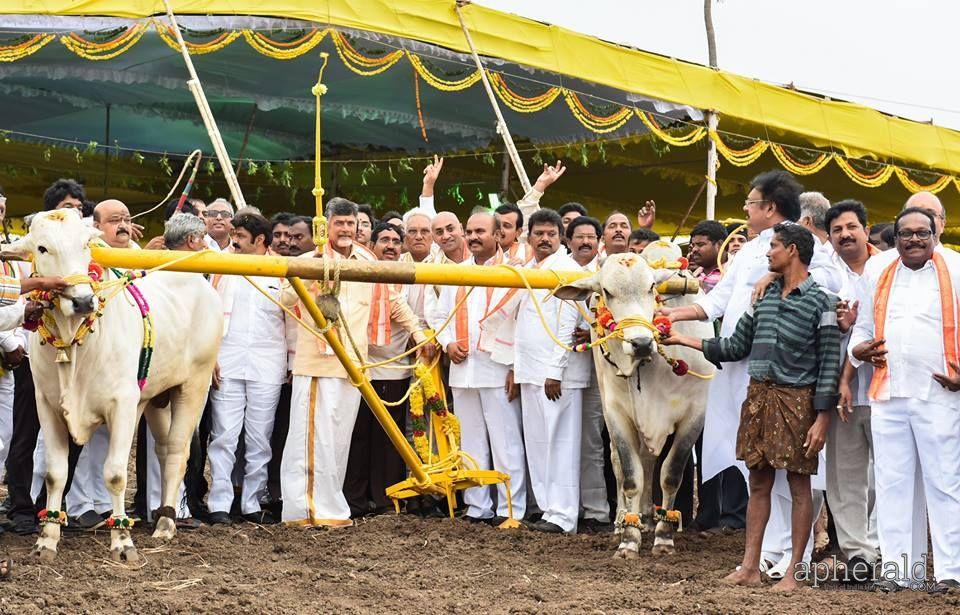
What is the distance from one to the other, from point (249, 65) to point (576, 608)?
26.8 ft

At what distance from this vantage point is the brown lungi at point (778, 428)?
645cm

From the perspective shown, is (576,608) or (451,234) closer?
(576,608)

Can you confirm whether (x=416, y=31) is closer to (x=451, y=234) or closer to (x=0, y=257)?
(x=451, y=234)

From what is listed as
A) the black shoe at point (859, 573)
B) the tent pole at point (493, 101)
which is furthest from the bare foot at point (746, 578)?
the tent pole at point (493, 101)

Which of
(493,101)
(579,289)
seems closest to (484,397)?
(579,289)

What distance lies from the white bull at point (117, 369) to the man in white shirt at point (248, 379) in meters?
0.44

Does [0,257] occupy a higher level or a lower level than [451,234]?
lower

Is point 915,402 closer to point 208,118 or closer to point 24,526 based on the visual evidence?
point 24,526

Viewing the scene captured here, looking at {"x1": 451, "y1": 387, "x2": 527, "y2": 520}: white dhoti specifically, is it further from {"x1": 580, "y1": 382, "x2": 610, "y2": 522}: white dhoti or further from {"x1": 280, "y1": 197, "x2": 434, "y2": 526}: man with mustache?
{"x1": 280, "y1": 197, "x2": 434, "y2": 526}: man with mustache

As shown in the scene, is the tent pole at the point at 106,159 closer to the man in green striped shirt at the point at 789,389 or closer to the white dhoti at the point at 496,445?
the white dhoti at the point at 496,445

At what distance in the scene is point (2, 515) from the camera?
8.94 metres

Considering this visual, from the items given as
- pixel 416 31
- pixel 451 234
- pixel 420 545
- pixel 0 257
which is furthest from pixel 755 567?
pixel 416 31

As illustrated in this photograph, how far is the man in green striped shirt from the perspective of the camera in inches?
255

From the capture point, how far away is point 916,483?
6621 mm
